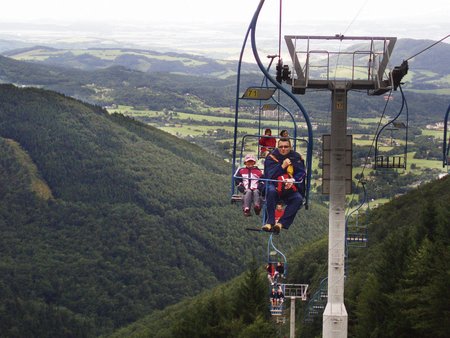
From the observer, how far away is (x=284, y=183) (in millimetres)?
18922

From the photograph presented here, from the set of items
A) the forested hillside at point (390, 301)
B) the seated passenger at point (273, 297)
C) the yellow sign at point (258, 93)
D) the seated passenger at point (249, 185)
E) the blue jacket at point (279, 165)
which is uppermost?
the yellow sign at point (258, 93)

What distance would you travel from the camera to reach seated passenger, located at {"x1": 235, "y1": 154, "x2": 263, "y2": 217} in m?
19.9

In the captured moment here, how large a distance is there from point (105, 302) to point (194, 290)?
21.5m

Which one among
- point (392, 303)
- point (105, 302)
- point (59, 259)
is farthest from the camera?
point (59, 259)

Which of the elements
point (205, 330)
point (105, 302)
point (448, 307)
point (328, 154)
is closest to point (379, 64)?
point (328, 154)

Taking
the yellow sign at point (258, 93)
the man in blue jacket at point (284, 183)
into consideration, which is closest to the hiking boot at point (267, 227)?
the man in blue jacket at point (284, 183)

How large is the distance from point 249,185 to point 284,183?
1514mm

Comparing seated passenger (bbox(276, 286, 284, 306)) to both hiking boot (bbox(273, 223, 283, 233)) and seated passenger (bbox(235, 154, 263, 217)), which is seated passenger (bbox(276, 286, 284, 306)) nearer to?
seated passenger (bbox(235, 154, 263, 217))

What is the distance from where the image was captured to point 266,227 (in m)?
18.6

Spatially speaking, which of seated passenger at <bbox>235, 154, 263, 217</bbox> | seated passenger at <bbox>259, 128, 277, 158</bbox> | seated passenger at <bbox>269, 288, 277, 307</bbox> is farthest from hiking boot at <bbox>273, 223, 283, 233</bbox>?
seated passenger at <bbox>269, 288, 277, 307</bbox>

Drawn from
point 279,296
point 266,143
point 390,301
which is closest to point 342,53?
point 266,143

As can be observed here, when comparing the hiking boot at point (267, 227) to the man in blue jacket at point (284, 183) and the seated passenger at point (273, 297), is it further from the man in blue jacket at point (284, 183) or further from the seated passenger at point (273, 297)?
the seated passenger at point (273, 297)

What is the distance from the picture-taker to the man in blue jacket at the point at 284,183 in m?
18.8

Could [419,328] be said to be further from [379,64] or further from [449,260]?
[379,64]
